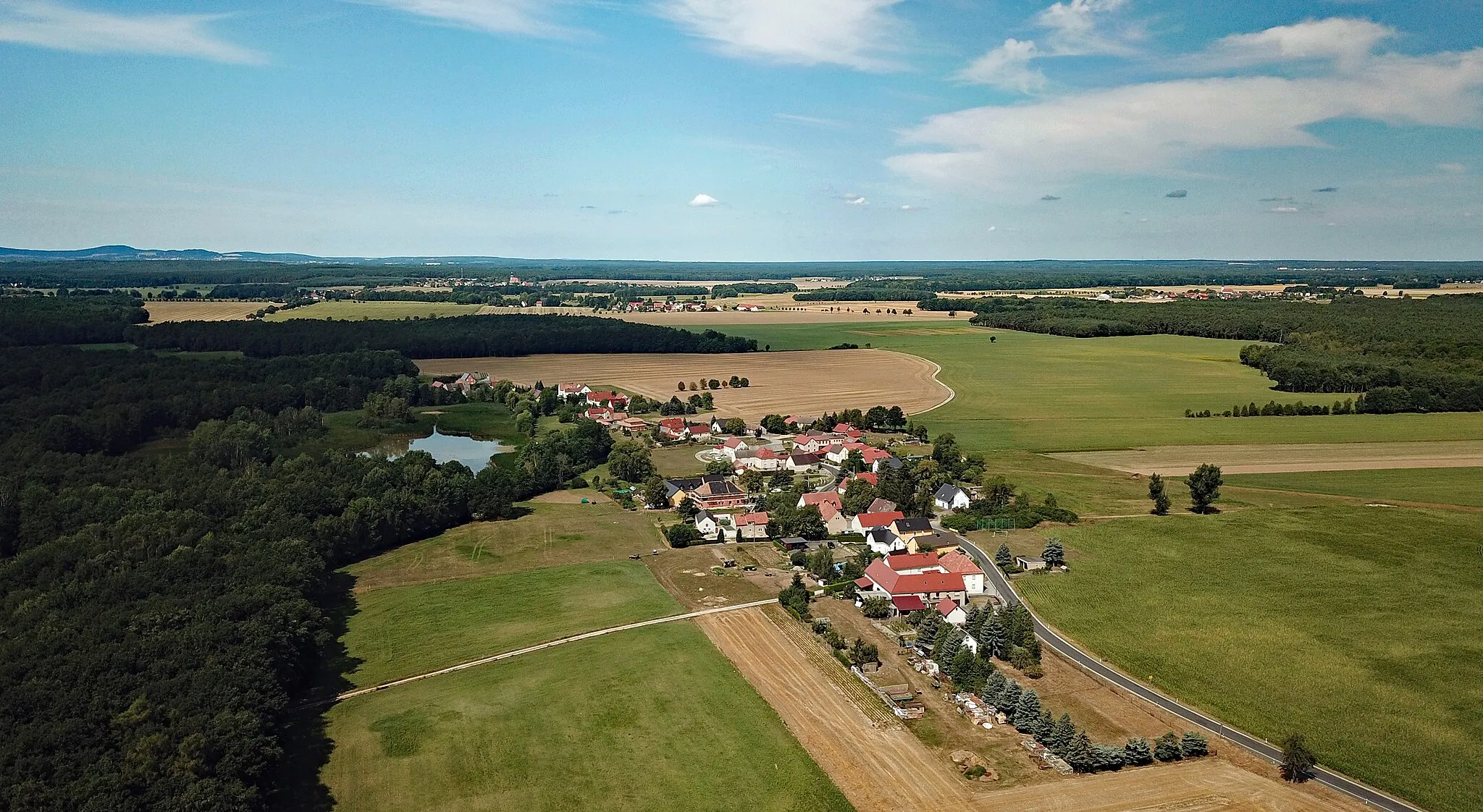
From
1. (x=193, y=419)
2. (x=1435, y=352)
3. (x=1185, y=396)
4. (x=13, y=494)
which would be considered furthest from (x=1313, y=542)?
(x=193, y=419)

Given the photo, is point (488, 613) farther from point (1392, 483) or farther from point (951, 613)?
point (1392, 483)

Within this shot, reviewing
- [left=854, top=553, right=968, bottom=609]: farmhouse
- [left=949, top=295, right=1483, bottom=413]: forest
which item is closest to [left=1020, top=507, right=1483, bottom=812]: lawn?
[left=854, top=553, right=968, bottom=609]: farmhouse

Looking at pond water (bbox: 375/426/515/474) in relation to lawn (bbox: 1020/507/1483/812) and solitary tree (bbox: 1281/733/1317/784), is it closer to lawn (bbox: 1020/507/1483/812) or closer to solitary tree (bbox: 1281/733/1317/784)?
lawn (bbox: 1020/507/1483/812)

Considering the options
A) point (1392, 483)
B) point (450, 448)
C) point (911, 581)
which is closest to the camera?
point (911, 581)

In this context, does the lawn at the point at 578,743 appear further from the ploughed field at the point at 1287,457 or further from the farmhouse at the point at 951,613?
the ploughed field at the point at 1287,457

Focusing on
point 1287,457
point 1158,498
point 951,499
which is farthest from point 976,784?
point 1287,457

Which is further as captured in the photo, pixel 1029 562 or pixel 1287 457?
pixel 1287 457

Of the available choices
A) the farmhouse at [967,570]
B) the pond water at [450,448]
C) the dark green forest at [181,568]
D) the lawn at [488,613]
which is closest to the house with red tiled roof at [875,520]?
the farmhouse at [967,570]
